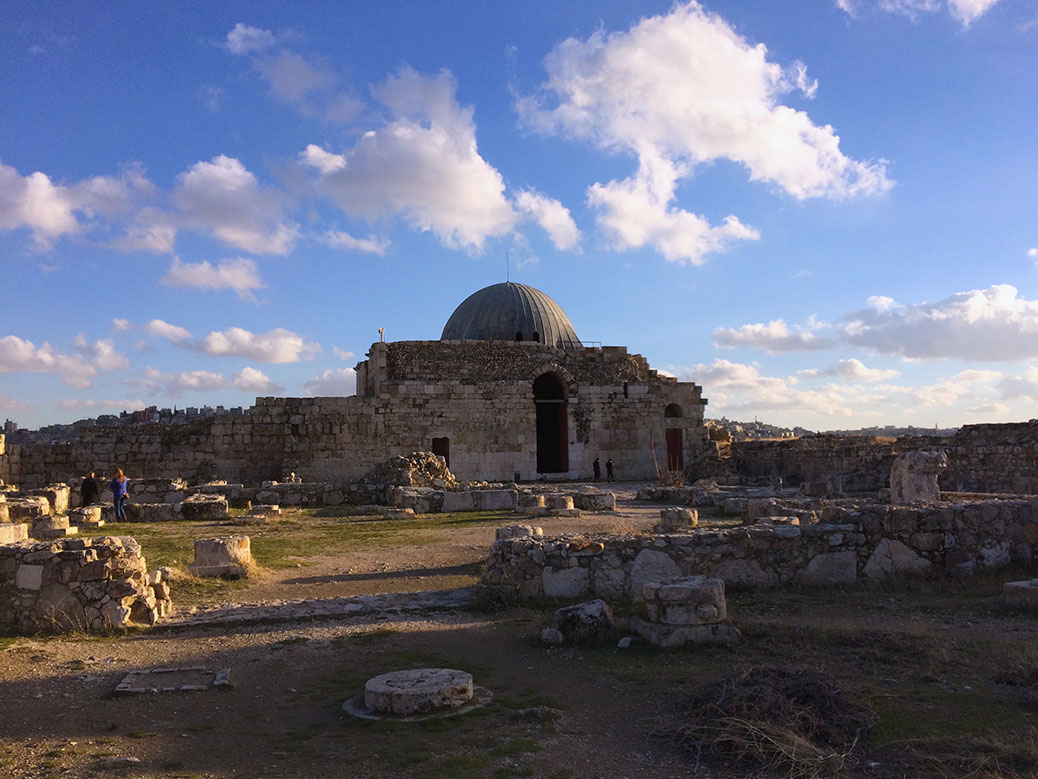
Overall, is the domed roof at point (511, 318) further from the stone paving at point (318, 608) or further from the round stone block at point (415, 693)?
the round stone block at point (415, 693)

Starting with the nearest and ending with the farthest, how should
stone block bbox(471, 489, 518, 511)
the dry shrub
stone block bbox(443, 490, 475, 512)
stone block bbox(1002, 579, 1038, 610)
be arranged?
1. the dry shrub
2. stone block bbox(1002, 579, 1038, 610)
3. stone block bbox(443, 490, 475, 512)
4. stone block bbox(471, 489, 518, 511)

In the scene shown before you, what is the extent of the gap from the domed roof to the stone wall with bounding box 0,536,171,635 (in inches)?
1034

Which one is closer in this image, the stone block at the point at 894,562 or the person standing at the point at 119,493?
the stone block at the point at 894,562

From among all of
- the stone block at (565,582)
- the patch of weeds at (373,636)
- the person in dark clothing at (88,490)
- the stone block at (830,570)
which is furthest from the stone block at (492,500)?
the patch of weeds at (373,636)

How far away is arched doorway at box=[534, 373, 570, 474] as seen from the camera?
28.6 metres

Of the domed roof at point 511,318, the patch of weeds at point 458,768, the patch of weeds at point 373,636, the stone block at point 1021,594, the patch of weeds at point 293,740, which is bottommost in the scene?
the patch of weeds at point 293,740

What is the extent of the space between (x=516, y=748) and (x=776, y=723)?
1357 millimetres

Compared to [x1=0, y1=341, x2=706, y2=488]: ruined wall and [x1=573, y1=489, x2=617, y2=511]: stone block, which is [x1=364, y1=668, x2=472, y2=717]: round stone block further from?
[x1=0, y1=341, x2=706, y2=488]: ruined wall

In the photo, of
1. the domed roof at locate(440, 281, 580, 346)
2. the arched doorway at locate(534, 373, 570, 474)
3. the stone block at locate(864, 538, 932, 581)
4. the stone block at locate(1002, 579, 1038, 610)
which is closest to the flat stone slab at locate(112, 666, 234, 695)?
the stone block at locate(864, 538, 932, 581)

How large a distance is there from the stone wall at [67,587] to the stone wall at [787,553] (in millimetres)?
3362

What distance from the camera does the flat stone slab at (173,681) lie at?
534 centimetres

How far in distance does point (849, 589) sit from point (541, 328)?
27065 millimetres

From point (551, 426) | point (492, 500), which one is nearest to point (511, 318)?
point (551, 426)

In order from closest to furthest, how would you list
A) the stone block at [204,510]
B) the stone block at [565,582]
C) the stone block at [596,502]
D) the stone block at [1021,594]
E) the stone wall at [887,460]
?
1. the stone block at [1021,594]
2. the stone block at [565,582]
3. the stone wall at [887,460]
4. the stone block at [204,510]
5. the stone block at [596,502]
